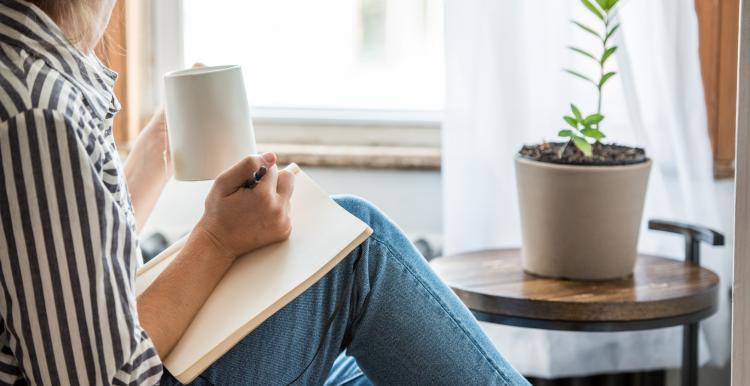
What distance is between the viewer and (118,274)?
2.46ft

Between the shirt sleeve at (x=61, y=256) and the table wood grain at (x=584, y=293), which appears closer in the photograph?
the shirt sleeve at (x=61, y=256)

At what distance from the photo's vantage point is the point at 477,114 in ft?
5.74

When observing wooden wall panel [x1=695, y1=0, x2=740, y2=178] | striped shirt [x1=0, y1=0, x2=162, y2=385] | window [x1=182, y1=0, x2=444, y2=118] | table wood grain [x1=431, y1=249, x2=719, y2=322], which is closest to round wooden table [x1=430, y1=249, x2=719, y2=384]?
table wood grain [x1=431, y1=249, x2=719, y2=322]

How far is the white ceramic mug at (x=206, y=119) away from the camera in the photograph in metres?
1.02

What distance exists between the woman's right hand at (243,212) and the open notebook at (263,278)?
19mm

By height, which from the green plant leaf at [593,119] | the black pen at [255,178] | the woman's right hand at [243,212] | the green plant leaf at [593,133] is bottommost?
the woman's right hand at [243,212]

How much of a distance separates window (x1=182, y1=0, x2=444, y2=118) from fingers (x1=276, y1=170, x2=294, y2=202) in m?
1.04

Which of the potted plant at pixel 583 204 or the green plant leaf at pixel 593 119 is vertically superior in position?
the green plant leaf at pixel 593 119

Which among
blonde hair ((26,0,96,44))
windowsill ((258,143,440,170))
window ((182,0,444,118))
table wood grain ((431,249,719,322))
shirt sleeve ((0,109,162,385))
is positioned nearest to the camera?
shirt sleeve ((0,109,162,385))

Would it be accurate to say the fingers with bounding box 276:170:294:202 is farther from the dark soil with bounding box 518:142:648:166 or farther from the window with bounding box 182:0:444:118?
the window with bounding box 182:0:444:118

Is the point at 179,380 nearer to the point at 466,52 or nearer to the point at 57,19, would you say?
the point at 57,19

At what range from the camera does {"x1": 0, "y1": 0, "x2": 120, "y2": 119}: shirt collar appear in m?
0.77

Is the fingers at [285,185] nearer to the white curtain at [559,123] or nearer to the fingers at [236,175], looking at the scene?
the fingers at [236,175]

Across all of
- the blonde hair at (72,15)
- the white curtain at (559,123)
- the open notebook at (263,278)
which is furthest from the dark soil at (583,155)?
the blonde hair at (72,15)
